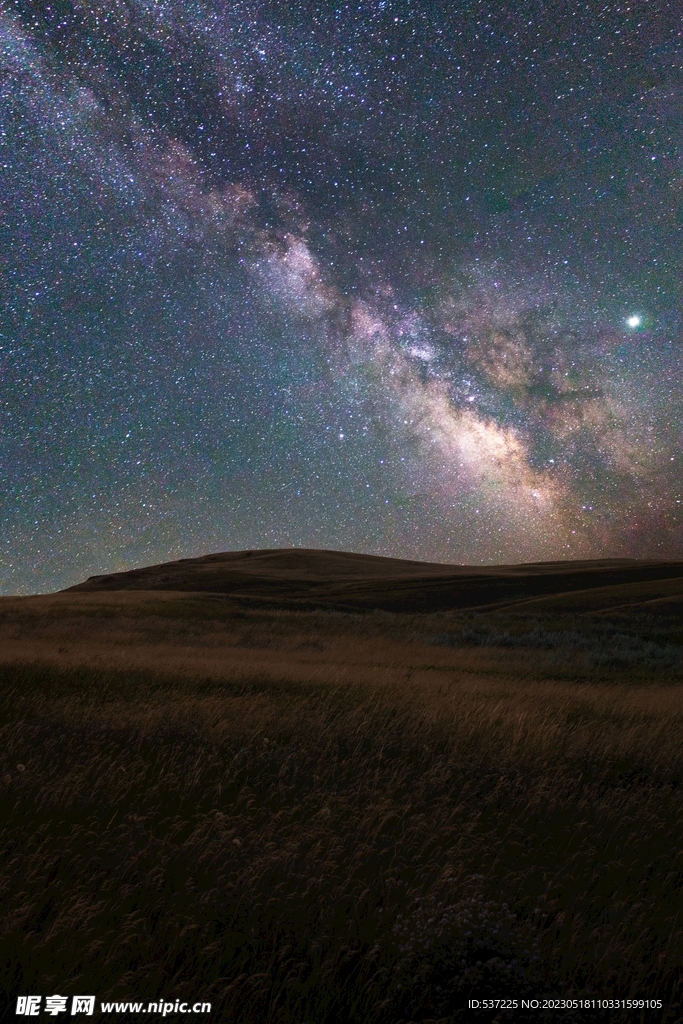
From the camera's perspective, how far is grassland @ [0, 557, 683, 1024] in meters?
3.24

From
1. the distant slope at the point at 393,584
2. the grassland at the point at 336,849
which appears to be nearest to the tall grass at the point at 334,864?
the grassland at the point at 336,849

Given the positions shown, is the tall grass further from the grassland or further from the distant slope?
the distant slope

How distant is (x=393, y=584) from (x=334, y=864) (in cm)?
5681

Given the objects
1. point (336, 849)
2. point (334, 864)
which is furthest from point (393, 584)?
point (334, 864)

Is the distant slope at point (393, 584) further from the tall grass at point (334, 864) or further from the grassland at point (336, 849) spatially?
the tall grass at point (334, 864)

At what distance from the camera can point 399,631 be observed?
2753 centimetres

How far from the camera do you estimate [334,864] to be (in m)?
4.13

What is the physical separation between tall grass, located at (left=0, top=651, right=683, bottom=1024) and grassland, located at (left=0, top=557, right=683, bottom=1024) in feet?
0.06

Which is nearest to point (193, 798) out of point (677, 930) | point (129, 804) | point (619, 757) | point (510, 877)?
point (129, 804)

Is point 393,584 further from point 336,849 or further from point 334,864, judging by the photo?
point 334,864

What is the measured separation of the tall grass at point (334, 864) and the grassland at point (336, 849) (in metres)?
0.02

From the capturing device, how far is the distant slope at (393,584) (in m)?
46.4

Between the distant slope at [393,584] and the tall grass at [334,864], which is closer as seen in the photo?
the tall grass at [334,864]

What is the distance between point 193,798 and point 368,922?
230 centimetres
